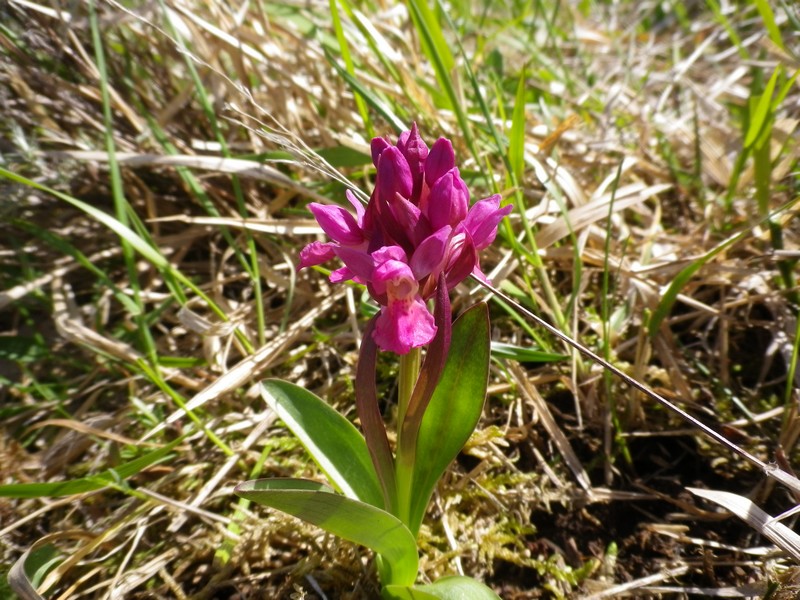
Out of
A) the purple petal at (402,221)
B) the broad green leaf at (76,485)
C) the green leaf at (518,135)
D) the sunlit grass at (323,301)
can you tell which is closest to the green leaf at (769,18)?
the sunlit grass at (323,301)

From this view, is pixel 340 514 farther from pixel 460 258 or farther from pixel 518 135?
pixel 518 135

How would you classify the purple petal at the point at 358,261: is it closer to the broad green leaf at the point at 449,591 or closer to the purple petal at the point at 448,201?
the purple petal at the point at 448,201

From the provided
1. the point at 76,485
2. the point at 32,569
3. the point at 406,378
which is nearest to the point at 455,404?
the point at 406,378

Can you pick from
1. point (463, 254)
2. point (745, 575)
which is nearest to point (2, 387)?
point (463, 254)

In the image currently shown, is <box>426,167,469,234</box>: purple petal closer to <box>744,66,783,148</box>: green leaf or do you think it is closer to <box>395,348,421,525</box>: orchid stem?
<box>395,348,421,525</box>: orchid stem

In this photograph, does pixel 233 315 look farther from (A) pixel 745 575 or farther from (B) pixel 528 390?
(A) pixel 745 575
